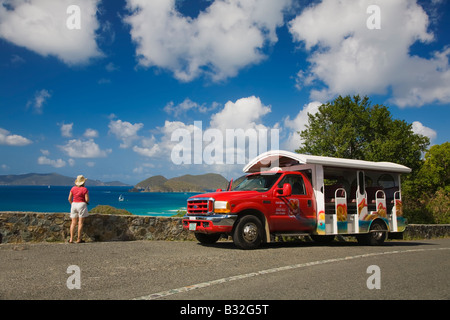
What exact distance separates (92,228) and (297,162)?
263 inches

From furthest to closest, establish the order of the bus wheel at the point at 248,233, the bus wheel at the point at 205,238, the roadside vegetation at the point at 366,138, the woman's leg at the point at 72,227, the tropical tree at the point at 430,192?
the roadside vegetation at the point at 366,138 → the tropical tree at the point at 430,192 → the bus wheel at the point at 205,238 → the woman's leg at the point at 72,227 → the bus wheel at the point at 248,233

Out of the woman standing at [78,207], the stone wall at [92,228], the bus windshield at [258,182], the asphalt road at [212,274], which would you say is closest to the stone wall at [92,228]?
the stone wall at [92,228]

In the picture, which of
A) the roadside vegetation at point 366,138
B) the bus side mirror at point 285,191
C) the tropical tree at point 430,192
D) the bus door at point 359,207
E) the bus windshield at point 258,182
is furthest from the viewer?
the roadside vegetation at point 366,138

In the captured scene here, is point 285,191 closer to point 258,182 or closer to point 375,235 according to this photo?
point 258,182

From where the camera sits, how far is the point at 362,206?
40.8 feet

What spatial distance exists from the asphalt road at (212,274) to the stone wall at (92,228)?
1266 mm

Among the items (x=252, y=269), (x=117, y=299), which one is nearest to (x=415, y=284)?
(x=252, y=269)

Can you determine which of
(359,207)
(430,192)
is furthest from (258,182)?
(430,192)

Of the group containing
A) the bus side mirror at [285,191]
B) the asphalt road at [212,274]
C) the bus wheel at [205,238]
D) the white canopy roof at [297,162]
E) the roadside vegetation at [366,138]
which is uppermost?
the roadside vegetation at [366,138]

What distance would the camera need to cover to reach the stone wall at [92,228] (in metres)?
10.5

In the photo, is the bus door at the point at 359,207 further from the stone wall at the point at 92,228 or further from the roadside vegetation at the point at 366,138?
the roadside vegetation at the point at 366,138

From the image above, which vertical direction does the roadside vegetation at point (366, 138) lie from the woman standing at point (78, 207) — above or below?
above

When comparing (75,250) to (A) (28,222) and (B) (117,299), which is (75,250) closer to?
(A) (28,222)
